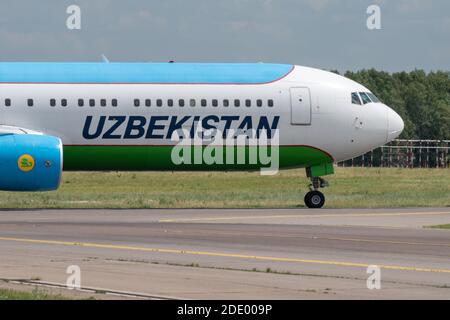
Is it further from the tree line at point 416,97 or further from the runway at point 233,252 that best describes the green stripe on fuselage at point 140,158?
the tree line at point 416,97

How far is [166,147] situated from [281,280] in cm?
2141

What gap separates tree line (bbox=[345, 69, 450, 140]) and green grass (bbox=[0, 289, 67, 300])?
121879 millimetres

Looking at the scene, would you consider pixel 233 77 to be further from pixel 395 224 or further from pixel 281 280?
pixel 281 280

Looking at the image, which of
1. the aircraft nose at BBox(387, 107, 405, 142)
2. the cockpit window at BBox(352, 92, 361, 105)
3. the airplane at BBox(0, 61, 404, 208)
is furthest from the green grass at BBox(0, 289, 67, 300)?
the aircraft nose at BBox(387, 107, 405, 142)

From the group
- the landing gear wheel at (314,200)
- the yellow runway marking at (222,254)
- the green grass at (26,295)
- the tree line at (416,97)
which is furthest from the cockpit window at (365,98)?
the tree line at (416,97)

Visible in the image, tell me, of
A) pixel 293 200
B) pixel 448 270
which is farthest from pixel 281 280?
pixel 293 200

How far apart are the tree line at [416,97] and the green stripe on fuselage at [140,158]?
318 feet

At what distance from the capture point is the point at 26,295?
61.5ft

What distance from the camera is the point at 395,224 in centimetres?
3569

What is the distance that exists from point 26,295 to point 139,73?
24.2 meters

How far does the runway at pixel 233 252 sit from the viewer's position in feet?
66.5

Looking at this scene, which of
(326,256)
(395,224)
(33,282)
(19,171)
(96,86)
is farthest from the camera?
(96,86)

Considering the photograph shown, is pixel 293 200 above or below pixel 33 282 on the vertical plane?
A: above
